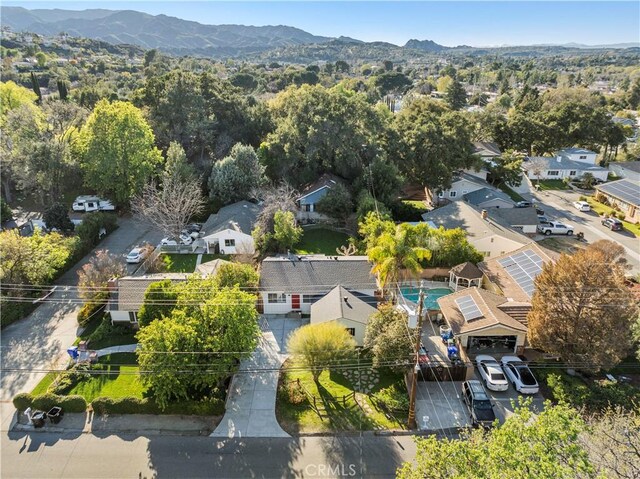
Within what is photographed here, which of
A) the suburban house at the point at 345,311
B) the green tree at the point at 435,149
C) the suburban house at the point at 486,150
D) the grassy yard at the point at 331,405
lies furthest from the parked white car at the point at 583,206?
the grassy yard at the point at 331,405

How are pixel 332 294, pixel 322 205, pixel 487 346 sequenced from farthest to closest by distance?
1. pixel 322 205
2. pixel 332 294
3. pixel 487 346

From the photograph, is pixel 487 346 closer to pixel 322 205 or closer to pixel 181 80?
pixel 322 205

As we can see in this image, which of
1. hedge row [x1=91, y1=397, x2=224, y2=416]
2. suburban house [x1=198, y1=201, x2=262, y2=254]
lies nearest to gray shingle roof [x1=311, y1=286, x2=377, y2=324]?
hedge row [x1=91, y1=397, x2=224, y2=416]

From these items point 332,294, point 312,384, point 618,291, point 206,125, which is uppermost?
point 206,125

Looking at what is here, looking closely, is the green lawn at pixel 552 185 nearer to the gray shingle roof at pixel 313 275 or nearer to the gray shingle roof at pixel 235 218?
the gray shingle roof at pixel 313 275

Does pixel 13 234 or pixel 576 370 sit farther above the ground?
pixel 13 234

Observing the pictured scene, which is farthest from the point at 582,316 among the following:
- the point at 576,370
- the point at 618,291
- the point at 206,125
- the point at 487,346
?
the point at 206,125

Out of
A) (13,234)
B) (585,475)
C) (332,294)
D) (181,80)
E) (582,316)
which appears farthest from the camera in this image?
(181,80)
